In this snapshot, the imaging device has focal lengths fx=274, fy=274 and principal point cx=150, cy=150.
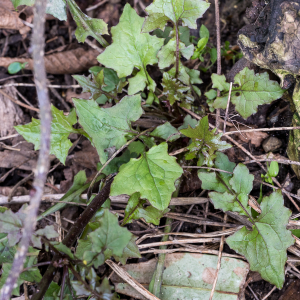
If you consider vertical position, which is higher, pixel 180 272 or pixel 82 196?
pixel 82 196

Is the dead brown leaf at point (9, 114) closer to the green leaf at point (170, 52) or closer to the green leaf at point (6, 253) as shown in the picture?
the green leaf at point (6, 253)

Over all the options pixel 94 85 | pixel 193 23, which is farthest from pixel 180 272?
pixel 193 23

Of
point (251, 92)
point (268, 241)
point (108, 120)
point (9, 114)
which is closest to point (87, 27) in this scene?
point (108, 120)

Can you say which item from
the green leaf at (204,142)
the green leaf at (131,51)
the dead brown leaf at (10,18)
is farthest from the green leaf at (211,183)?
the dead brown leaf at (10,18)

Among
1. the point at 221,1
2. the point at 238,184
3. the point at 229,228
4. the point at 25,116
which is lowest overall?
the point at 229,228

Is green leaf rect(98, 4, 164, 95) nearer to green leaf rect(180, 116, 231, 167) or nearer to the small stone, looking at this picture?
green leaf rect(180, 116, 231, 167)

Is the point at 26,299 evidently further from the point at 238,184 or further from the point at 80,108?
the point at 238,184
